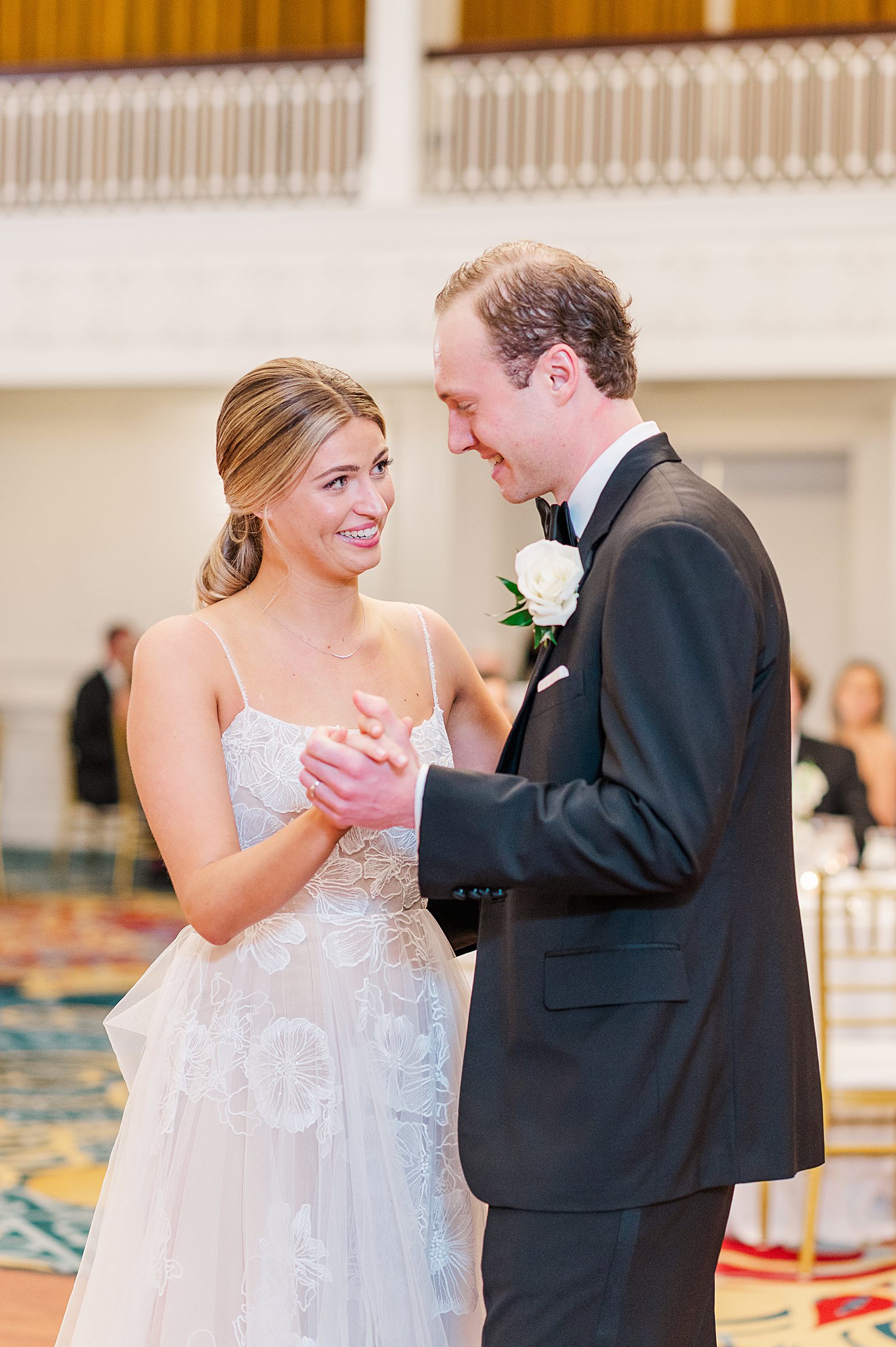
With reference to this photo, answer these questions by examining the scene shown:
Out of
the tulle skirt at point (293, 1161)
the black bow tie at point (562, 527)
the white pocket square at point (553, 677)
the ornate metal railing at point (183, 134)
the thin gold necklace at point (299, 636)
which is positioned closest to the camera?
the white pocket square at point (553, 677)

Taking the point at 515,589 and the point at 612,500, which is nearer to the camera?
the point at 612,500

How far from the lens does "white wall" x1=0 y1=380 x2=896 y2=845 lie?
997 cm

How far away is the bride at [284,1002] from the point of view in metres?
1.86

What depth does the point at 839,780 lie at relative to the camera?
576 cm

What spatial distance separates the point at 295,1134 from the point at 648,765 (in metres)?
0.79

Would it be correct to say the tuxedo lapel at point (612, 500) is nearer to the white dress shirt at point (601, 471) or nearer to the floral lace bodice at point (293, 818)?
the white dress shirt at point (601, 471)

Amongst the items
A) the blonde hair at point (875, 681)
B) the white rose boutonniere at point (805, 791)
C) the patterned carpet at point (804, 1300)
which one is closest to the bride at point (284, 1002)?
the patterned carpet at point (804, 1300)

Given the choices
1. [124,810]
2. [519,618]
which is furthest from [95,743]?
[519,618]

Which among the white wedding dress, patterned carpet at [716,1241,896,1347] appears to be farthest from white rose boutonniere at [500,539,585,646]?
patterned carpet at [716,1241,896,1347]

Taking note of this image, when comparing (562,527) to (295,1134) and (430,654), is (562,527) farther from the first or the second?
(295,1134)

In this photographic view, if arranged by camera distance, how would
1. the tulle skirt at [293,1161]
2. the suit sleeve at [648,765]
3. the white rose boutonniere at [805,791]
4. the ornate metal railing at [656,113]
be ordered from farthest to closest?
the ornate metal railing at [656,113], the white rose boutonniere at [805,791], the tulle skirt at [293,1161], the suit sleeve at [648,765]

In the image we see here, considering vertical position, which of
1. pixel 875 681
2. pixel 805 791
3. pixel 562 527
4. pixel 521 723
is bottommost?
pixel 875 681

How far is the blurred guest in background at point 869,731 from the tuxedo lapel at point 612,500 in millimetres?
5159

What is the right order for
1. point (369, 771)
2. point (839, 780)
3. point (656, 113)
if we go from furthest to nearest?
point (656, 113)
point (839, 780)
point (369, 771)
